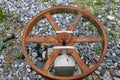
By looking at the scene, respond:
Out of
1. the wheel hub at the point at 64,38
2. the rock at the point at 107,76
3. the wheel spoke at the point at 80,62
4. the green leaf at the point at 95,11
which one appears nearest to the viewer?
the wheel spoke at the point at 80,62

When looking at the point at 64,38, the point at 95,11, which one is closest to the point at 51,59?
the point at 64,38

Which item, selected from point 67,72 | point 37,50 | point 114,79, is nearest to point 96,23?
point 67,72

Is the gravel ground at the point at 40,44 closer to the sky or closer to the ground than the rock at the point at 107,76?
closer to the sky

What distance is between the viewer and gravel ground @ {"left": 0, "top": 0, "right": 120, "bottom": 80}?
5.43 meters

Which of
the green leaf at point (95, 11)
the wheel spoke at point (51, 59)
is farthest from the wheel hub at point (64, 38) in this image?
the green leaf at point (95, 11)

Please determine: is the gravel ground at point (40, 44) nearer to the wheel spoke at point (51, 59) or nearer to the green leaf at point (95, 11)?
the green leaf at point (95, 11)

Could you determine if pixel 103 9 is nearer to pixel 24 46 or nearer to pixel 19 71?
pixel 19 71

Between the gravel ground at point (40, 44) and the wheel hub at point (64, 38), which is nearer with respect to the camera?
the wheel hub at point (64, 38)

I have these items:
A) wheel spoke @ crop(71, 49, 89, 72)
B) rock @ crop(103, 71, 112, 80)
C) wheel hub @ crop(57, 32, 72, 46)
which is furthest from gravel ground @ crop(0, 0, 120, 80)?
wheel spoke @ crop(71, 49, 89, 72)

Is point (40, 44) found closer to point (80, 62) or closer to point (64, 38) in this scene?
point (64, 38)

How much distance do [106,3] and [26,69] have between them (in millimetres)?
2556

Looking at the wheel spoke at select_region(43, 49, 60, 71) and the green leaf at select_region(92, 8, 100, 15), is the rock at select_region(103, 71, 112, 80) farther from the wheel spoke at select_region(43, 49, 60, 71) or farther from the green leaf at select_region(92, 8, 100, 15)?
the green leaf at select_region(92, 8, 100, 15)

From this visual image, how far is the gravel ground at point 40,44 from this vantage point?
5434 millimetres

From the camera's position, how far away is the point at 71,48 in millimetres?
4359
